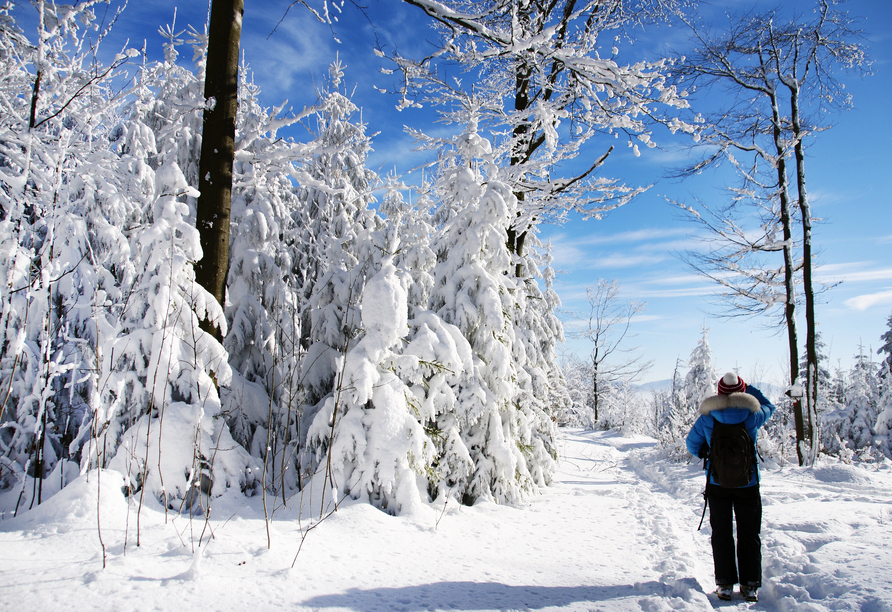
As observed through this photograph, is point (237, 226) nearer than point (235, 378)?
No

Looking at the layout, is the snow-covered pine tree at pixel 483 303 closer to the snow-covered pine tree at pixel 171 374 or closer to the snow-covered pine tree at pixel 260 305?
the snow-covered pine tree at pixel 260 305

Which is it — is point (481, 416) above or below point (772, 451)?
above

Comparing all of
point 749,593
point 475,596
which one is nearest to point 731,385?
point 749,593

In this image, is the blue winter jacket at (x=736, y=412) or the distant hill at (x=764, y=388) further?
the distant hill at (x=764, y=388)

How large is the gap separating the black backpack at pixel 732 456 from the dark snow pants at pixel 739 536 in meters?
0.13

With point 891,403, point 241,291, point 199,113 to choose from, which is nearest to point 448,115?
point 199,113

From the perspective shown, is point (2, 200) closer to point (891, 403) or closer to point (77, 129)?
point (77, 129)

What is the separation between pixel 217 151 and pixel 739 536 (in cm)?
628

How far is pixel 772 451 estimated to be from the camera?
1146 centimetres

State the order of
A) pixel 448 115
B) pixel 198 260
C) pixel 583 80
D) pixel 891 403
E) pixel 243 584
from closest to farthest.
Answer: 1. pixel 243 584
2. pixel 198 260
3. pixel 583 80
4. pixel 448 115
5. pixel 891 403

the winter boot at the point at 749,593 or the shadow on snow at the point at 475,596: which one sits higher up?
the shadow on snow at the point at 475,596

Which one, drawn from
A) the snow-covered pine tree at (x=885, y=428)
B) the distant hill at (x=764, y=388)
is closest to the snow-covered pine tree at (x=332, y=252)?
the distant hill at (x=764, y=388)

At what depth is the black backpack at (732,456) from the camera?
3309mm

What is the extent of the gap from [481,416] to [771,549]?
353 centimetres
